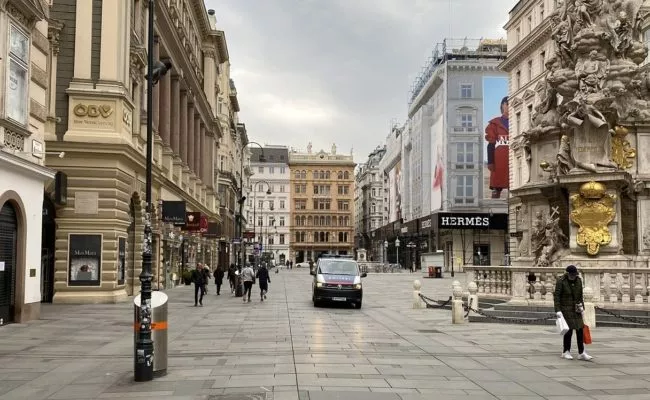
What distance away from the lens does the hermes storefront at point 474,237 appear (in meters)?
66.9

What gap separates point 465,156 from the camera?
72875 millimetres

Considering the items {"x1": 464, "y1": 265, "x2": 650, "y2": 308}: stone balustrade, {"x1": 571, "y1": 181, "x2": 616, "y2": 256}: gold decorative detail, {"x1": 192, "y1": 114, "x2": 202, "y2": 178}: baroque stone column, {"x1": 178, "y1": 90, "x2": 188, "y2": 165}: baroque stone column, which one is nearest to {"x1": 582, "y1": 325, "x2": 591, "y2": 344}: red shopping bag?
{"x1": 464, "y1": 265, "x2": 650, "y2": 308}: stone balustrade

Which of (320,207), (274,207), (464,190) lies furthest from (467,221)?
(274,207)

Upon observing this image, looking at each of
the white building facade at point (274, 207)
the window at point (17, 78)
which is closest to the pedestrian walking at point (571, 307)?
the window at point (17, 78)

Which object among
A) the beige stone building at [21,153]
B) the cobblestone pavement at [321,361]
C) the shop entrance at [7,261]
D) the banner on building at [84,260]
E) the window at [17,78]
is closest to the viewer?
the cobblestone pavement at [321,361]

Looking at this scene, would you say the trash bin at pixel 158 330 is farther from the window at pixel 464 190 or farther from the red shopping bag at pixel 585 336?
the window at pixel 464 190

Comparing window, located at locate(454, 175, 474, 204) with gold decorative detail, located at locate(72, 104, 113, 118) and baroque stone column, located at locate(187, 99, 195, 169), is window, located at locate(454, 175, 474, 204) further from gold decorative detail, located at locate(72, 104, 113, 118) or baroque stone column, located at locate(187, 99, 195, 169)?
gold decorative detail, located at locate(72, 104, 113, 118)

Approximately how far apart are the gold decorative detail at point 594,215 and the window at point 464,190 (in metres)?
53.4

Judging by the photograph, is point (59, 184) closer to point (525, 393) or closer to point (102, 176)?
point (102, 176)

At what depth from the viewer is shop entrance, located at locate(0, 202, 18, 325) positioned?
17.6 meters

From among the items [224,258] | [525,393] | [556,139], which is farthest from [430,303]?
[224,258]

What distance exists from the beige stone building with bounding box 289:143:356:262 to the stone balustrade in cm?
12485

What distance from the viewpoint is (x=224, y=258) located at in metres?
78.7

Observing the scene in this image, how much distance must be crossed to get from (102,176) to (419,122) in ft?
210
